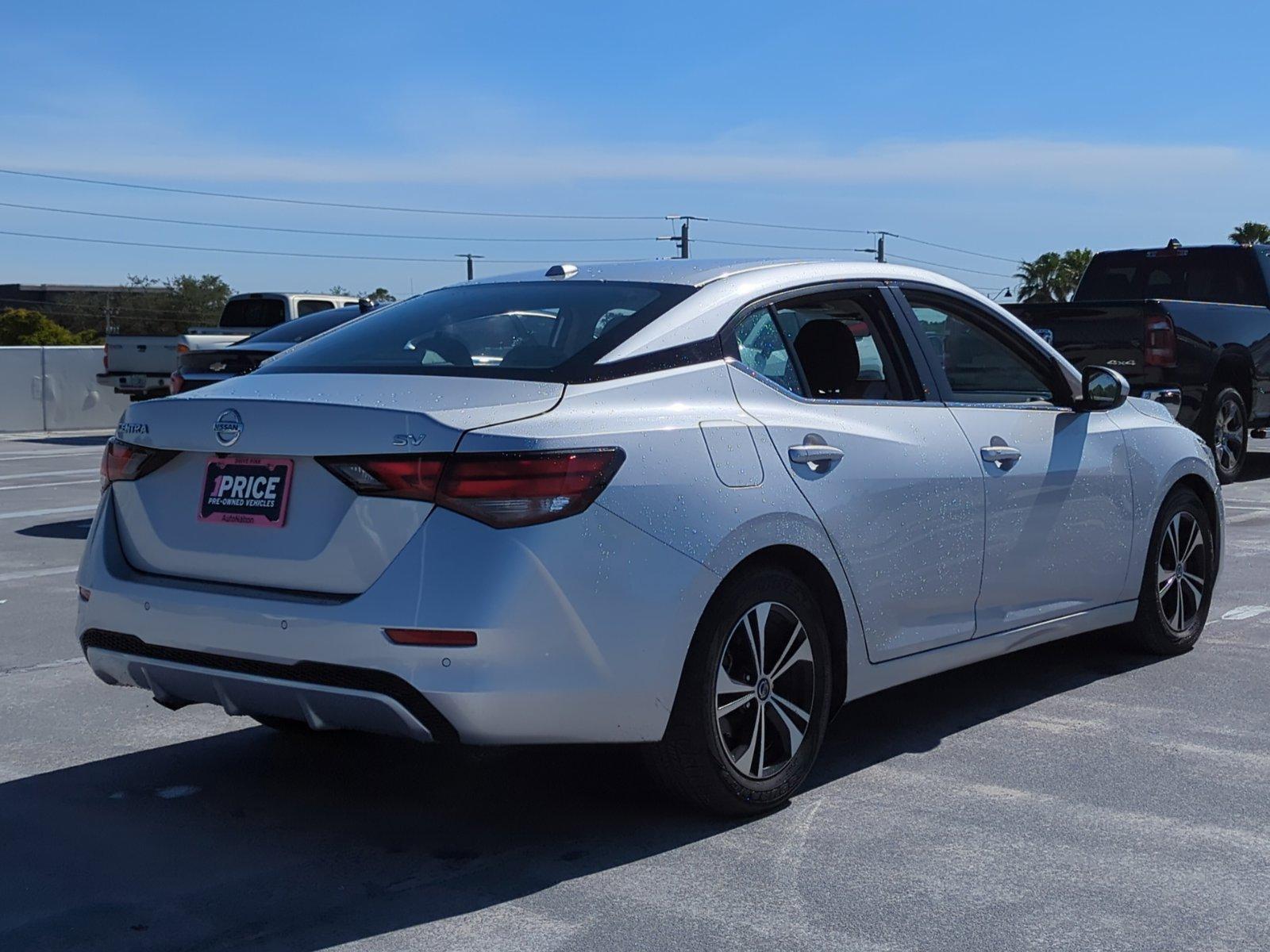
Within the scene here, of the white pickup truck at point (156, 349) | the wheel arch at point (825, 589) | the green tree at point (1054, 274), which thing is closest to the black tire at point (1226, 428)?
the wheel arch at point (825, 589)

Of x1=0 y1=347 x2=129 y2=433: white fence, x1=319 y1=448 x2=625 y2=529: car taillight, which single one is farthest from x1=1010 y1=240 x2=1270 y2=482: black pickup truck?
x1=0 y1=347 x2=129 y2=433: white fence

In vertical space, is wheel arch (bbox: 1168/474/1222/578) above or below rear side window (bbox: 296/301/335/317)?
below

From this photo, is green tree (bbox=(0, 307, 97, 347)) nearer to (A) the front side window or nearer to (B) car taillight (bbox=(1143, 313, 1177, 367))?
(B) car taillight (bbox=(1143, 313, 1177, 367))

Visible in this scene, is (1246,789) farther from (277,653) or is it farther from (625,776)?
(277,653)

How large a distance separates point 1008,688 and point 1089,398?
46.1 inches

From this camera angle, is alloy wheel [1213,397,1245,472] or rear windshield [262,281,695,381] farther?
alloy wheel [1213,397,1245,472]

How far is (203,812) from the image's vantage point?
454 cm

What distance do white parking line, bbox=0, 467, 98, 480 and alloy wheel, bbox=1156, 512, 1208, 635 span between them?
40.2ft

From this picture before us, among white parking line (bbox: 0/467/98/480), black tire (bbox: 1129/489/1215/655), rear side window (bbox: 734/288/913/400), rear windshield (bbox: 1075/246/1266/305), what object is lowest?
white parking line (bbox: 0/467/98/480)

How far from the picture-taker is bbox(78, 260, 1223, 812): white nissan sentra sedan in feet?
12.7

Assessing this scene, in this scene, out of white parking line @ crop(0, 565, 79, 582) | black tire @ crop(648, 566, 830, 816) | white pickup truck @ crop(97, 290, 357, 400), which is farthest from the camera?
white pickup truck @ crop(97, 290, 357, 400)

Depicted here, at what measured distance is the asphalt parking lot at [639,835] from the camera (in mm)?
3639

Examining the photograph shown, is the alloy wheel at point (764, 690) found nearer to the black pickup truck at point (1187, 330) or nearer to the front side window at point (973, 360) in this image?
the front side window at point (973, 360)

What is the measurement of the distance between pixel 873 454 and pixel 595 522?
4.07 ft
